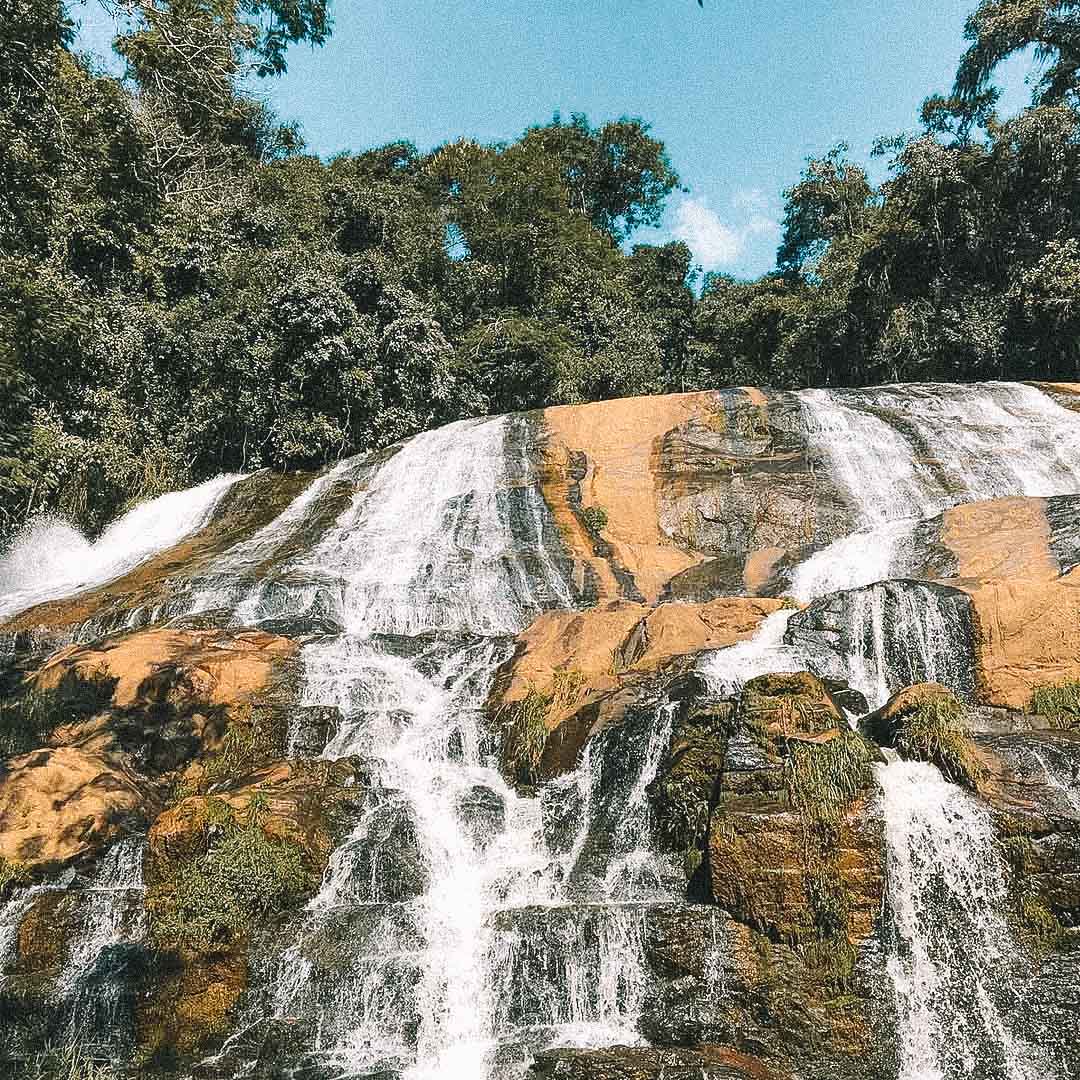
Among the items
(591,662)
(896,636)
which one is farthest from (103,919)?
(896,636)

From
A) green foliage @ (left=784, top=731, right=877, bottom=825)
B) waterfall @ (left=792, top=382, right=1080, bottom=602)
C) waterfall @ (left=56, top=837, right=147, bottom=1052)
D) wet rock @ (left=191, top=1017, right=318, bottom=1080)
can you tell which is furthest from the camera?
waterfall @ (left=792, top=382, right=1080, bottom=602)

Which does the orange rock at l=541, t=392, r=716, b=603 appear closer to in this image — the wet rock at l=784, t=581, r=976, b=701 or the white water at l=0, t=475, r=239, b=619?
the wet rock at l=784, t=581, r=976, b=701

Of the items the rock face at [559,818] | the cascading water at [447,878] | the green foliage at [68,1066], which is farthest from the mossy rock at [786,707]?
the green foliage at [68,1066]

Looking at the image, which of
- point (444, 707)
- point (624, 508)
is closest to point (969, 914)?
point (444, 707)

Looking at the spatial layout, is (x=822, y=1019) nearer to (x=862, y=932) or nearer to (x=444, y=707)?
(x=862, y=932)

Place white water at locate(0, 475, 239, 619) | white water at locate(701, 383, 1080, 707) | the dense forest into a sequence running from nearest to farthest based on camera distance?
white water at locate(701, 383, 1080, 707) → white water at locate(0, 475, 239, 619) → the dense forest

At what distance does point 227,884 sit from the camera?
8.40 metres

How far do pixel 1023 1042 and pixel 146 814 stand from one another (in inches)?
326

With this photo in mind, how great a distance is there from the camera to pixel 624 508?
18500 mm

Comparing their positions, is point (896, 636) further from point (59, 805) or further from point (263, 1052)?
point (59, 805)

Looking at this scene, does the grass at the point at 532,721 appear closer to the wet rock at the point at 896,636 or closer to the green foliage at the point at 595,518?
the wet rock at the point at 896,636

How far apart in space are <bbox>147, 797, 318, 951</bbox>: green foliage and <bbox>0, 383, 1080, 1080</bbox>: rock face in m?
0.03

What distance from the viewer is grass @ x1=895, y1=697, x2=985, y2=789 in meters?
7.92

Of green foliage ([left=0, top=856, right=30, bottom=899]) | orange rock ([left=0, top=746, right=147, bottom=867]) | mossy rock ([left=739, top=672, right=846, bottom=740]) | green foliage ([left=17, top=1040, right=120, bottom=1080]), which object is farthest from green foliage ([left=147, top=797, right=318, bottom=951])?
mossy rock ([left=739, top=672, right=846, bottom=740])
